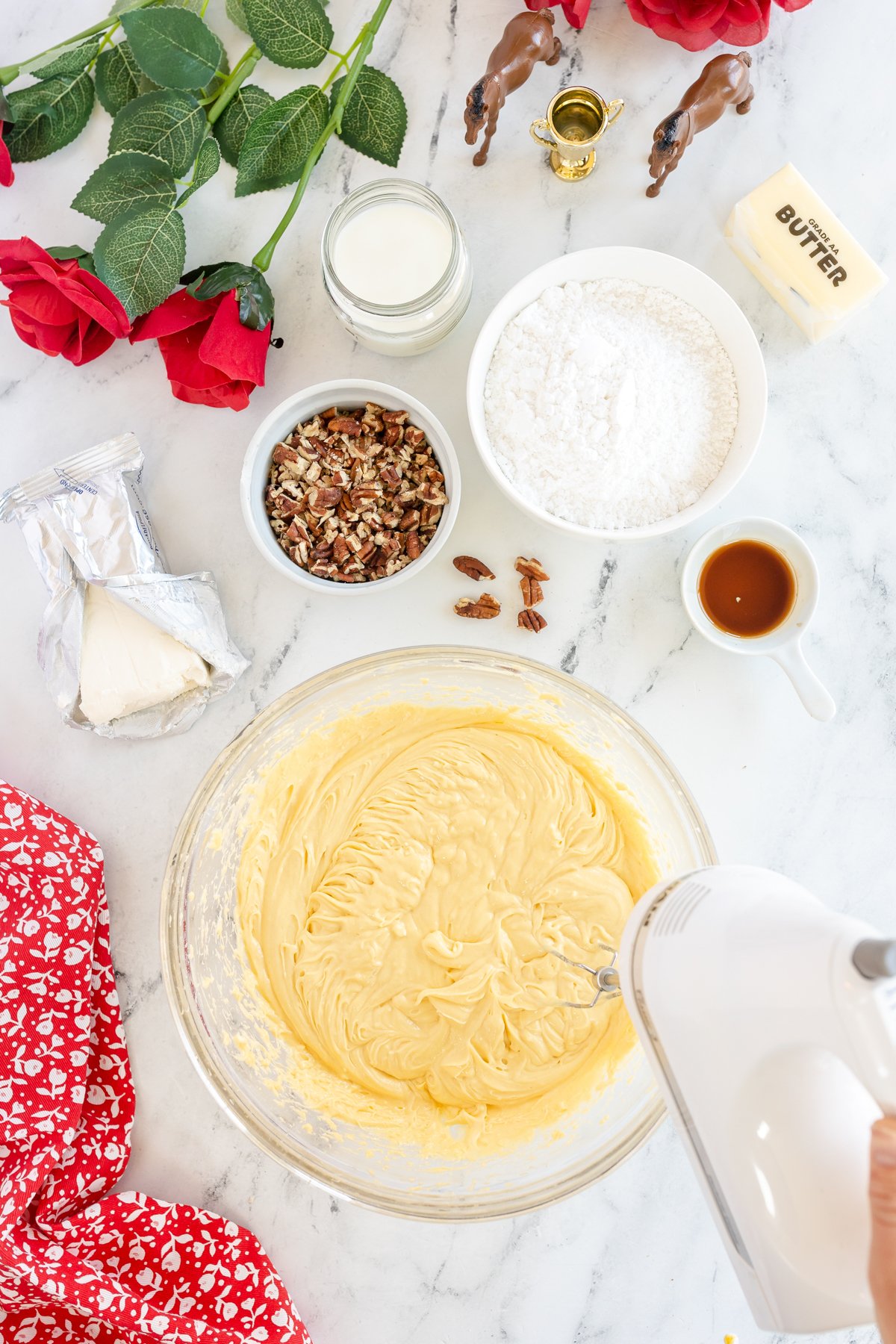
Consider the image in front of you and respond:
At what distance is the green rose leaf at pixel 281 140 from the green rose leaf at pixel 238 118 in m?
0.03

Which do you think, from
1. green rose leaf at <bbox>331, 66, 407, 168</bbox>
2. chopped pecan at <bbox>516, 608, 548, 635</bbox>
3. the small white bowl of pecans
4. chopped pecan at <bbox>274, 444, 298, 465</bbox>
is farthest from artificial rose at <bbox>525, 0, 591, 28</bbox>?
chopped pecan at <bbox>516, 608, 548, 635</bbox>

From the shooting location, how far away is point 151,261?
124 centimetres

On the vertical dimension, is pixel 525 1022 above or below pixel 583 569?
below

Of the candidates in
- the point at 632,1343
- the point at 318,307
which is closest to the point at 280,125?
the point at 318,307

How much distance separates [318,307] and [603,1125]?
1.18 metres

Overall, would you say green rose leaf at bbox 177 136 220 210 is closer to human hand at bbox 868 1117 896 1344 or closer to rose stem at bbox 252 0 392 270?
rose stem at bbox 252 0 392 270

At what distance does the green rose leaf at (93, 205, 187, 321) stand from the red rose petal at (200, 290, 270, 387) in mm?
88

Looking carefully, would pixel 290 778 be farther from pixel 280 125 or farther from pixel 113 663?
Result: pixel 280 125

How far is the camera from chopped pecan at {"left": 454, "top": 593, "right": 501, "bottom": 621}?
134 centimetres

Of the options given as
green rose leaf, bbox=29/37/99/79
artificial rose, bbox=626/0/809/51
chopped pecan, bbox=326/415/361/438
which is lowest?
chopped pecan, bbox=326/415/361/438

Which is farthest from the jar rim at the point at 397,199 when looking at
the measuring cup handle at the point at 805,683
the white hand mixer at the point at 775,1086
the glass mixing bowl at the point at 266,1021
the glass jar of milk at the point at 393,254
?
the white hand mixer at the point at 775,1086

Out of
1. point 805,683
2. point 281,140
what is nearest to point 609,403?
point 805,683

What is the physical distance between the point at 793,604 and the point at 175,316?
92cm

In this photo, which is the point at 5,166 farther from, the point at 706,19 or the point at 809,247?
the point at 809,247
